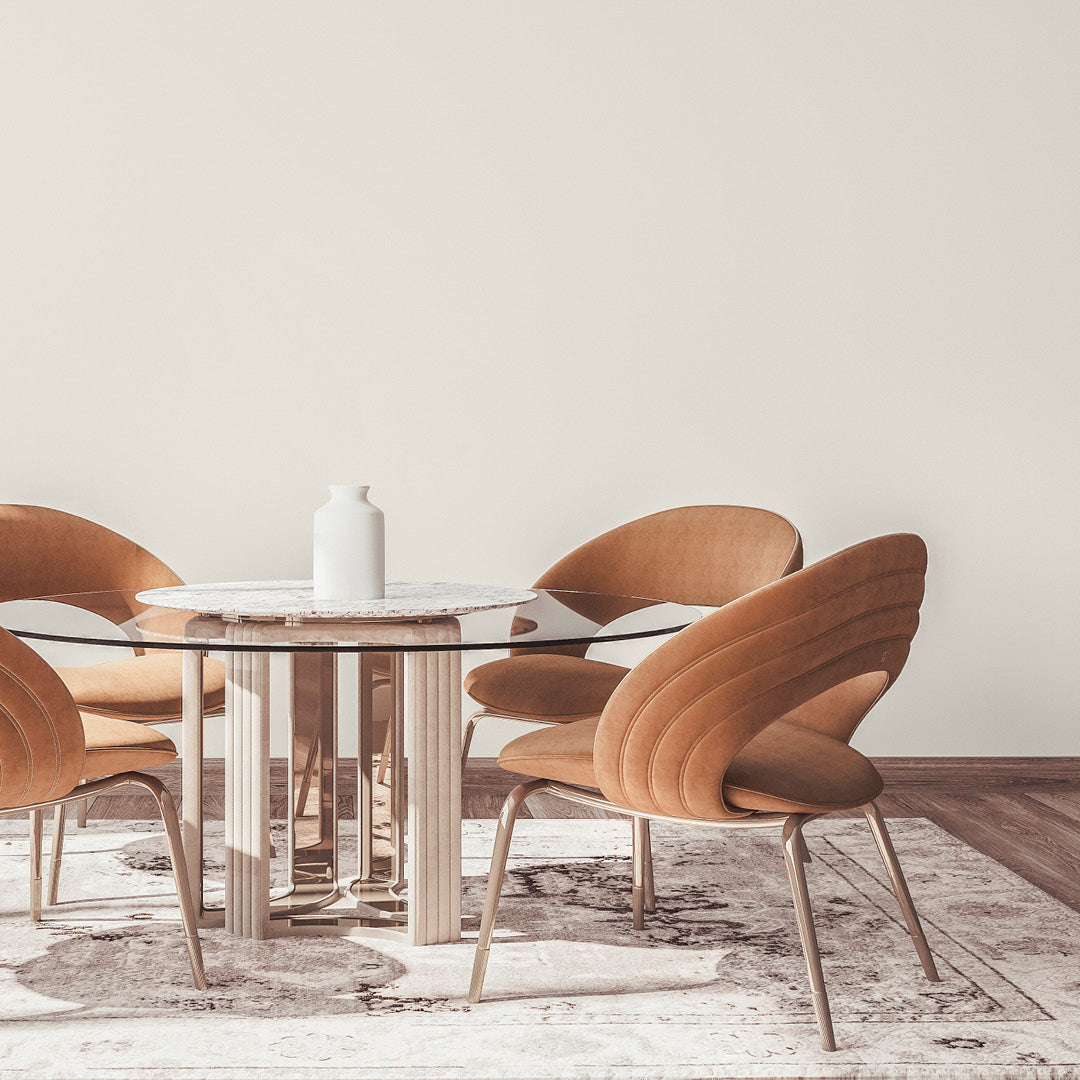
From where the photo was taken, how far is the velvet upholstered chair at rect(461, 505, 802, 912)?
2.88m

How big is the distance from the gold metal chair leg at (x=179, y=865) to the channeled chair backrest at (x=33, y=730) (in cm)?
15

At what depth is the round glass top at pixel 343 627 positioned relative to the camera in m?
1.95

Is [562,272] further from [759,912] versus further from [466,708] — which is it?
[759,912]

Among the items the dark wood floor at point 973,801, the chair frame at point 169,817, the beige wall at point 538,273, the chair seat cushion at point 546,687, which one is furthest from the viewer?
the beige wall at point 538,273

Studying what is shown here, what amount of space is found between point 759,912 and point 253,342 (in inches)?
A: 90.2

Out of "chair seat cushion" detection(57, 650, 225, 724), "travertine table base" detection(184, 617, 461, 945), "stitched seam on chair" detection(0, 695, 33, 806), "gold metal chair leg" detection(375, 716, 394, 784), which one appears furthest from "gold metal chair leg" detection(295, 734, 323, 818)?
"stitched seam on chair" detection(0, 695, 33, 806)

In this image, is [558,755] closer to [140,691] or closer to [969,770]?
[140,691]

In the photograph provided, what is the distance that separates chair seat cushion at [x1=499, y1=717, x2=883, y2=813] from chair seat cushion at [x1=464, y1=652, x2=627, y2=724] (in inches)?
18.0

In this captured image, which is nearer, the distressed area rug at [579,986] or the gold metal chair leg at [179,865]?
the distressed area rug at [579,986]

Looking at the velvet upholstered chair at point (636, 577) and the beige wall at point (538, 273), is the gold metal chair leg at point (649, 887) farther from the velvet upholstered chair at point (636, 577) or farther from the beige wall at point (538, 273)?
the beige wall at point (538, 273)

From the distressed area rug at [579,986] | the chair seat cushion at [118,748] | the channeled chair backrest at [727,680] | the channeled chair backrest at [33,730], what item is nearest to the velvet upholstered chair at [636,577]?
the distressed area rug at [579,986]

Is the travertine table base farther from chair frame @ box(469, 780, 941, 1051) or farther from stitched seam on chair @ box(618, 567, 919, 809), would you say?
stitched seam on chair @ box(618, 567, 919, 809)

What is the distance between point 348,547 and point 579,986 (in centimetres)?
88

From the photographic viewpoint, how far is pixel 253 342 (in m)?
3.92
